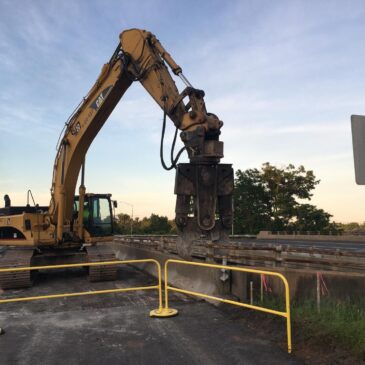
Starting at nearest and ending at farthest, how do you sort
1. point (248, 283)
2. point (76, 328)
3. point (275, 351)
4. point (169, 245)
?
point (275, 351) → point (76, 328) → point (248, 283) → point (169, 245)

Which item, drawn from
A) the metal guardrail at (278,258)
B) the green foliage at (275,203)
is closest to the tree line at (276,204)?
the green foliage at (275,203)

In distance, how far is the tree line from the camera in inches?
2837

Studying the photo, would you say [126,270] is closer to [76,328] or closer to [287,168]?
[76,328]


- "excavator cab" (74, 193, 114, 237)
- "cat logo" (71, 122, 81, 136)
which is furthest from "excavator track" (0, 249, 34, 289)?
"cat logo" (71, 122, 81, 136)

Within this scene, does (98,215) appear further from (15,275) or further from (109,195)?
(15,275)

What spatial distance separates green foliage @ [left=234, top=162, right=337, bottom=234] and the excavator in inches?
2373

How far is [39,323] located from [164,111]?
5364 millimetres

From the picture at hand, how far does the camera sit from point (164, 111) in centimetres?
995

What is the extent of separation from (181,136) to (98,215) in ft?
29.4

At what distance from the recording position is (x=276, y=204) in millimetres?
74688

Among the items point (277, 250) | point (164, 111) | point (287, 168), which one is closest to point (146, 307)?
point (277, 250)

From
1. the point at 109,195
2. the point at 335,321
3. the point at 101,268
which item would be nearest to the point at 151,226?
the point at 109,195

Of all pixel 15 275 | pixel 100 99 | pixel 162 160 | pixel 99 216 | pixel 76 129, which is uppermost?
pixel 100 99

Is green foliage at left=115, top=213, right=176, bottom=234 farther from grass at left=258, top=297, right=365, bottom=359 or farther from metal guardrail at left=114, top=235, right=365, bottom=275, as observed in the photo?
grass at left=258, top=297, right=365, bottom=359
